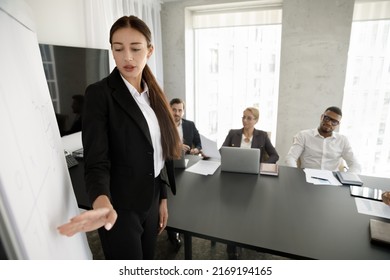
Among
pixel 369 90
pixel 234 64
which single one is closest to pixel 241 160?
pixel 234 64

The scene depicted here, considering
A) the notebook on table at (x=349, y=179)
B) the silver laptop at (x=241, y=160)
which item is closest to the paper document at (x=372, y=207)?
the notebook on table at (x=349, y=179)

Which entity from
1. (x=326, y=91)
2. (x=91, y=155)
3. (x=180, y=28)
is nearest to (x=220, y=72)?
(x=180, y=28)

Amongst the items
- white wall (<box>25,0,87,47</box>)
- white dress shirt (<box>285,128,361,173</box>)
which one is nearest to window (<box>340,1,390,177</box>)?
white dress shirt (<box>285,128,361,173</box>)

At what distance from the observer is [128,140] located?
0.95 metres

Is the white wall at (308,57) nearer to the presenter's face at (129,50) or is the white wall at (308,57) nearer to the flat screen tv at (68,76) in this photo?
the flat screen tv at (68,76)

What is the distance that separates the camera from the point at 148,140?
0.98 metres

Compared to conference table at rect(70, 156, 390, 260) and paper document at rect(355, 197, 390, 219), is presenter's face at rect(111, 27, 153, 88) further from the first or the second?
paper document at rect(355, 197, 390, 219)

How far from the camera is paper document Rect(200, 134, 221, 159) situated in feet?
7.09

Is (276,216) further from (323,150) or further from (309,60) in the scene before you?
(309,60)

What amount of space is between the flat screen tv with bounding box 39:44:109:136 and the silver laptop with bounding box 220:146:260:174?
1525 mm

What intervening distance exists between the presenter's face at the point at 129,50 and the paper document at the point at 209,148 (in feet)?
4.16

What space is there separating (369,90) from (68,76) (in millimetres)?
3631

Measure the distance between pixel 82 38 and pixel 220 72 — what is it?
2098 mm
